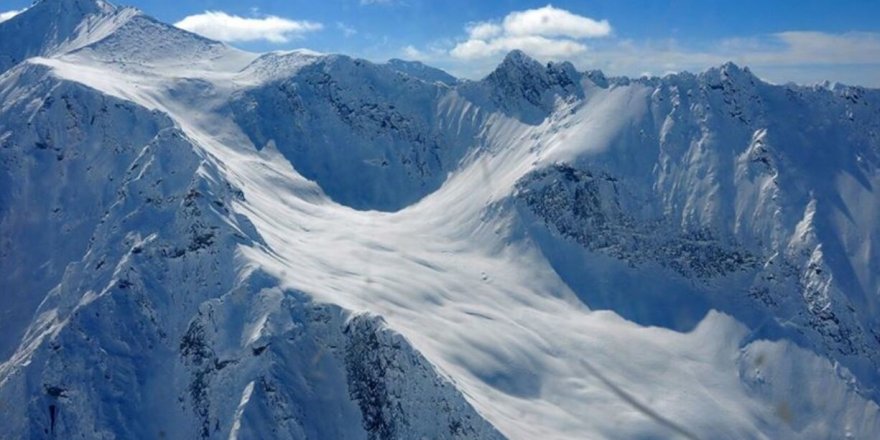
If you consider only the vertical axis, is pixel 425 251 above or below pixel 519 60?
below

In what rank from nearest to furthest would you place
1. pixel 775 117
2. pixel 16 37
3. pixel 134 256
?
pixel 134 256 < pixel 775 117 < pixel 16 37

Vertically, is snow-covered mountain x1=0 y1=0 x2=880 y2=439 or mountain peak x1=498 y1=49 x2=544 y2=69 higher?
mountain peak x1=498 y1=49 x2=544 y2=69

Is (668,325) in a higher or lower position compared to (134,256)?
lower

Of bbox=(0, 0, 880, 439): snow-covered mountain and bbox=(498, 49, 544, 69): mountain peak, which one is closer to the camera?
bbox=(0, 0, 880, 439): snow-covered mountain

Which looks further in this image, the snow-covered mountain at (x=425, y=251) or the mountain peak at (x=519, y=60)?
the mountain peak at (x=519, y=60)

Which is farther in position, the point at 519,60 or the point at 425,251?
the point at 519,60

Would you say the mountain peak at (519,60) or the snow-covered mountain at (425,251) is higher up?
the mountain peak at (519,60)

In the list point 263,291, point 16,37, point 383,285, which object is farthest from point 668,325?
point 16,37

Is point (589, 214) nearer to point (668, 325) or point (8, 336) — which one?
point (668, 325)
